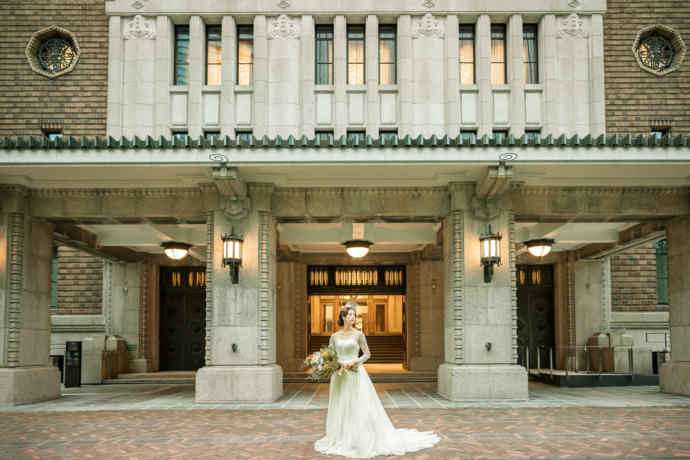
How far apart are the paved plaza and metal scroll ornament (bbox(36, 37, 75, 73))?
11071 millimetres

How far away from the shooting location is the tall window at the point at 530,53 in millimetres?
20828

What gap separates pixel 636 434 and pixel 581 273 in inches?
507

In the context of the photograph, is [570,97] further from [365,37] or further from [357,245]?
[357,245]

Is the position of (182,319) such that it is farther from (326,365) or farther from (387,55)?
(326,365)

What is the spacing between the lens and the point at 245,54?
20766mm

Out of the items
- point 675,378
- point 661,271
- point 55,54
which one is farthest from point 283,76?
point 661,271

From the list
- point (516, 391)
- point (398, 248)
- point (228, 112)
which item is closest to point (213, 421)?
point (516, 391)

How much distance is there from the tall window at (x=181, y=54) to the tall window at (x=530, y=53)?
10622 millimetres

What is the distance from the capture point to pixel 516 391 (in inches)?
547

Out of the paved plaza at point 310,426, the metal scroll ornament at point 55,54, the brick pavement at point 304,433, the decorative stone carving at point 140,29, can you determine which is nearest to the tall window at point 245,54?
the decorative stone carving at point 140,29

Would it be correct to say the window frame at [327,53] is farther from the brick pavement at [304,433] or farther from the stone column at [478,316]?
the brick pavement at [304,433]

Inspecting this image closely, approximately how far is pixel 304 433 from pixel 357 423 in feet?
5.45

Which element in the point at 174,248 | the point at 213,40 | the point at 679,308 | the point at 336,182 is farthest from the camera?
the point at 213,40

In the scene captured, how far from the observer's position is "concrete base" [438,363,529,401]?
45.5 feet
